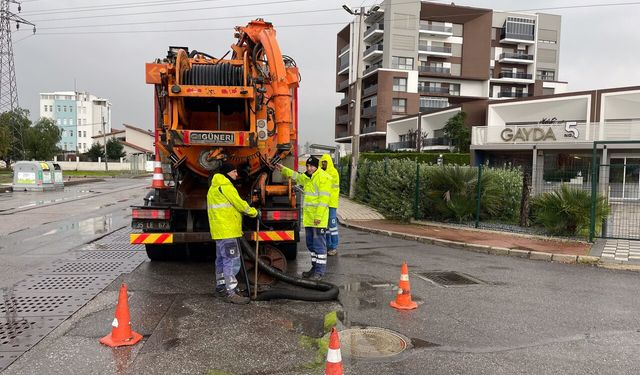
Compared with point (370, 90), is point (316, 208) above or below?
below

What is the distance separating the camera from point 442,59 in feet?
228

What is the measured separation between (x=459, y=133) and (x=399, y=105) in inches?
914

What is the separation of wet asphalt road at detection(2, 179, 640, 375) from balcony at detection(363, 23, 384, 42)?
64.8m

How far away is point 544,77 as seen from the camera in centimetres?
7681

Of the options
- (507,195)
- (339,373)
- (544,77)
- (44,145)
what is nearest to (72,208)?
(507,195)

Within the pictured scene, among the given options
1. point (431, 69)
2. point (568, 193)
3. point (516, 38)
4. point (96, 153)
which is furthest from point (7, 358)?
point (516, 38)

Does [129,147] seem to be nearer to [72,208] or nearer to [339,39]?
[339,39]

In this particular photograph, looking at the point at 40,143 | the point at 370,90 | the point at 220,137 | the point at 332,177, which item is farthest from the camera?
the point at 370,90

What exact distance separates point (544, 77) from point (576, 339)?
8186cm

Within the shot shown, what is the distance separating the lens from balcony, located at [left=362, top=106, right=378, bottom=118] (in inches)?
2613

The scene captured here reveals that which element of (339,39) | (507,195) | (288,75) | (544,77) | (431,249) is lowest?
(431,249)

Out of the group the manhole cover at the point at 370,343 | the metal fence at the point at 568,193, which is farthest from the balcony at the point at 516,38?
the manhole cover at the point at 370,343

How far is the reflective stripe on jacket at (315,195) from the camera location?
7.18 meters

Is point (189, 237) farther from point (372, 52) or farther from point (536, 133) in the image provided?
point (372, 52)
